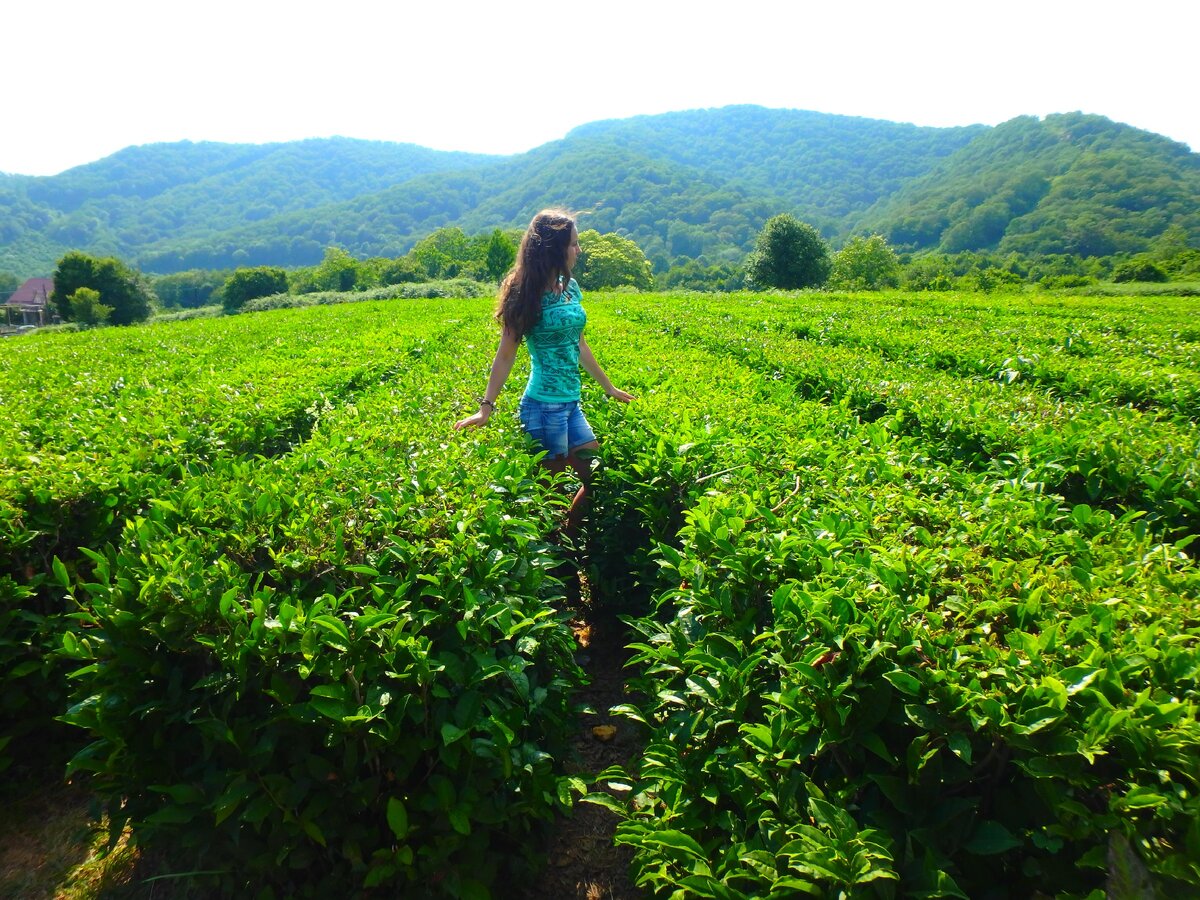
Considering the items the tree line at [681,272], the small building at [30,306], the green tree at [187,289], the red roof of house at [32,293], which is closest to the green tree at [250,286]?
the tree line at [681,272]

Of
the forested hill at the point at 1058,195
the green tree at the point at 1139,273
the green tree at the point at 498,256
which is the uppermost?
the forested hill at the point at 1058,195

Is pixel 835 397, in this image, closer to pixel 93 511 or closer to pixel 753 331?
pixel 753 331

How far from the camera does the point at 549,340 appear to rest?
160 inches

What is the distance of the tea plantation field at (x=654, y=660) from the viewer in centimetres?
146

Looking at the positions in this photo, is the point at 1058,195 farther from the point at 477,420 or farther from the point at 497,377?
the point at 477,420

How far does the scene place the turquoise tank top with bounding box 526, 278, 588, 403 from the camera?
4.06 metres

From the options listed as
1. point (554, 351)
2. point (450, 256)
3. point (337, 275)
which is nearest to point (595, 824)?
point (554, 351)

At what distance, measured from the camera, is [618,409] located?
15.0 ft

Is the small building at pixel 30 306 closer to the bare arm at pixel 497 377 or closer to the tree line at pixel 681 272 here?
the tree line at pixel 681 272

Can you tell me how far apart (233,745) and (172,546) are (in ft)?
2.64

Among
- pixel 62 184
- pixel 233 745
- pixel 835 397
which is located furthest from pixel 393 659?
pixel 62 184

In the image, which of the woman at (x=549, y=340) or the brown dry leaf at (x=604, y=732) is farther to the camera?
the woman at (x=549, y=340)

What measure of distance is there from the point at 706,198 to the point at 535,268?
465ft

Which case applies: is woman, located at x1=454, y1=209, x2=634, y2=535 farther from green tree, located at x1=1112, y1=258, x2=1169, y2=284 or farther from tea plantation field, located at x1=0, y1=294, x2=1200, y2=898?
green tree, located at x1=1112, y1=258, x2=1169, y2=284
